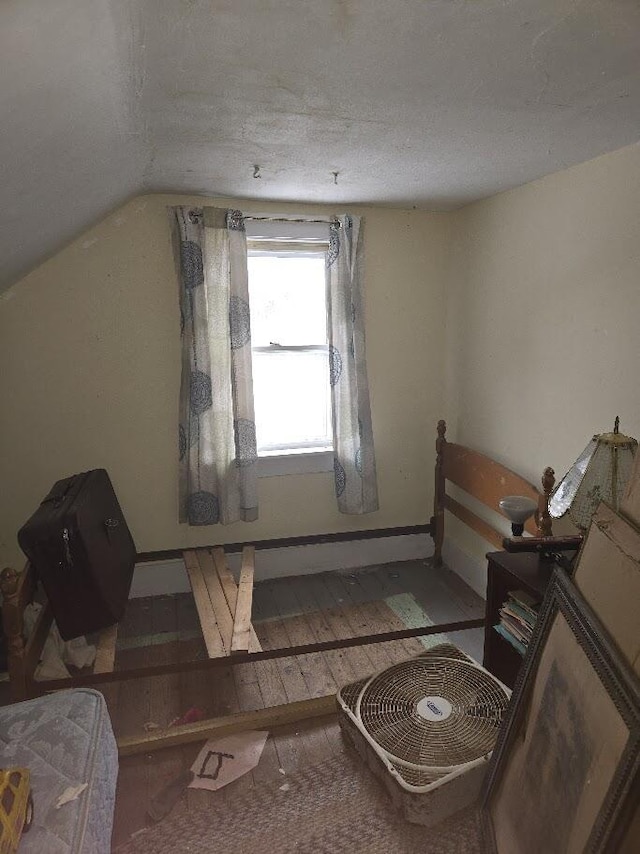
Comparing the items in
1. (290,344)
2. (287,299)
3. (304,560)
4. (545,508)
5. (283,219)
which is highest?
(283,219)

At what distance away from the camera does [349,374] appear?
3.33 m

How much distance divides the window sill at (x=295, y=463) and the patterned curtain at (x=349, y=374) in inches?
4.9

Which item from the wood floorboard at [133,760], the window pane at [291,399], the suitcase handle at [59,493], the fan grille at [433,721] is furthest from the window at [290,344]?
the fan grille at [433,721]

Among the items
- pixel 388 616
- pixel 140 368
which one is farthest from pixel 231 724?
pixel 140 368

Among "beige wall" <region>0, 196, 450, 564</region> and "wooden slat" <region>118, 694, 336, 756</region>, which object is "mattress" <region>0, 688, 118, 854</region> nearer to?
"wooden slat" <region>118, 694, 336, 756</region>

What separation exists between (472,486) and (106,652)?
2.15 metres

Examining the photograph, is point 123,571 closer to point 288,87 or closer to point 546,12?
point 288,87

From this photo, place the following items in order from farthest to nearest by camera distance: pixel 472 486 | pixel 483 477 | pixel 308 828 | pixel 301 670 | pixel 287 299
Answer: pixel 287 299
pixel 472 486
pixel 483 477
pixel 301 670
pixel 308 828

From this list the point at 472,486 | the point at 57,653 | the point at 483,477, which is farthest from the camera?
the point at 472,486

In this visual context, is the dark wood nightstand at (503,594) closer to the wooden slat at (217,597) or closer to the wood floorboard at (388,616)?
the wood floorboard at (388,616)

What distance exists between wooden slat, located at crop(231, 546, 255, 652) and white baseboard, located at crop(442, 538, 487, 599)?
1369 millimetres

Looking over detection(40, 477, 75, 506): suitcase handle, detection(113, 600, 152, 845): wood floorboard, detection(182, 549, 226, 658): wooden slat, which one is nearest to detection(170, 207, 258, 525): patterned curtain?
detection(182, 549, 226, 658): wooden slat

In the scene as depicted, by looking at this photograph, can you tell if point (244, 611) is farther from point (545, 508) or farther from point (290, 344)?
point (290, 344)

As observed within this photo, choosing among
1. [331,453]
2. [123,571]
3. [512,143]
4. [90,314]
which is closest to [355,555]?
[331,453]
